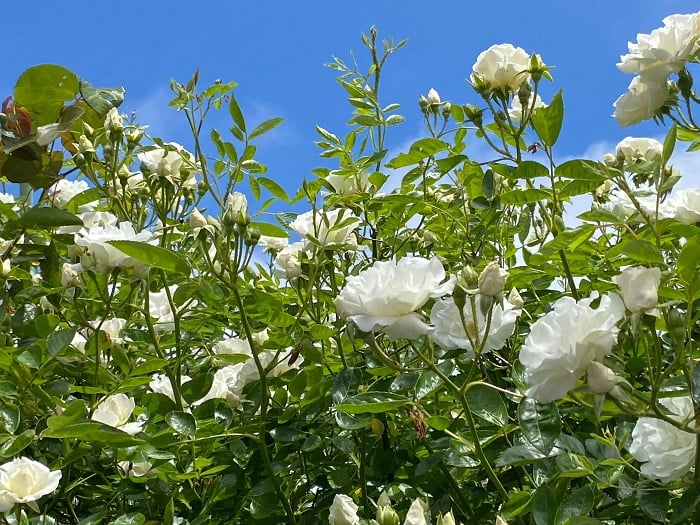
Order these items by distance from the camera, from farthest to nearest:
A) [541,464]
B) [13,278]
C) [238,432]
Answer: [13,278] < [238,432] < [541,464]

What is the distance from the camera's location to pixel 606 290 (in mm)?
1760

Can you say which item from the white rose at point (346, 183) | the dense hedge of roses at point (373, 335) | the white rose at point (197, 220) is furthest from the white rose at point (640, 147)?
the white rose at point (197, 220)

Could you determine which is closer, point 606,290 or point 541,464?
point 541,464

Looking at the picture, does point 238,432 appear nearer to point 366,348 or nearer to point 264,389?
point 264,389

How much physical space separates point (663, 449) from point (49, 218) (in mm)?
1397

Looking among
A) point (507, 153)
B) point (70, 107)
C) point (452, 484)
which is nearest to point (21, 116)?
point (70, 107)

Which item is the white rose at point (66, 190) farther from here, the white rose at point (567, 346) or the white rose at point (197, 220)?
the white rose at point (567, 346)

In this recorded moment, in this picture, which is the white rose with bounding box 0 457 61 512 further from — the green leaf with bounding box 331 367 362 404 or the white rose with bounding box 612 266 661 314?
the white rose with bounding box 612 266 661 314

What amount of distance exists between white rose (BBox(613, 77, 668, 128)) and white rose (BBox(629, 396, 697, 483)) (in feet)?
1.83

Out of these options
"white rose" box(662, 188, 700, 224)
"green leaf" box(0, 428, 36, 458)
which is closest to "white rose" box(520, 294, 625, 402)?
"white rose" box(662, 188, 700, 224)

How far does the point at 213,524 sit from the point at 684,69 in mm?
1207

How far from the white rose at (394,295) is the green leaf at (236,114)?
22.8 inches

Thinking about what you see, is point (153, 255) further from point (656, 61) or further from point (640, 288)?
point (656, 61)

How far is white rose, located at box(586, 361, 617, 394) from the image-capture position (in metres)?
0.98
